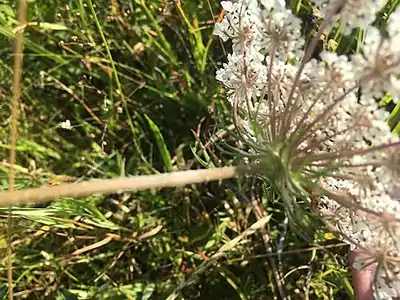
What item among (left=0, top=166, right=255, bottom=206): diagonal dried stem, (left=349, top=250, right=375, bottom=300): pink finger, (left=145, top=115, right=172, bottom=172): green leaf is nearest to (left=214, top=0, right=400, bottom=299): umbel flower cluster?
(left=0, top=166, right=255, bottom=206): diagonal dried stem

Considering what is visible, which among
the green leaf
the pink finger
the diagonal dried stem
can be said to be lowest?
the pink finger

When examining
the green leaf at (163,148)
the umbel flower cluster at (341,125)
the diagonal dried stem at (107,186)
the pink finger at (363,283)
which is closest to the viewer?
the diagonal dried stem at (107,186)

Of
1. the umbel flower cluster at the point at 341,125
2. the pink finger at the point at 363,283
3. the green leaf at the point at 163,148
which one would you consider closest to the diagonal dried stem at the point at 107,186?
the umbel flower cluster at the point at 341,125

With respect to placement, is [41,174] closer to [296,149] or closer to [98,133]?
[98,133]

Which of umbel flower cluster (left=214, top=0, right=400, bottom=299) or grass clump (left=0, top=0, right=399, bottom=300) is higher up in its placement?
umbel flower cluster (left=214, top=0, right=400, bottom=299)

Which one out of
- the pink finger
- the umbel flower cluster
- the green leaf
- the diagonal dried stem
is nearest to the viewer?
the diagonal dried stem

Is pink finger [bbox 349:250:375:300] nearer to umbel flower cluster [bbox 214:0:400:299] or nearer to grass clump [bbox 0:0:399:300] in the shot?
grass clump [bbox 0:0:399:300]

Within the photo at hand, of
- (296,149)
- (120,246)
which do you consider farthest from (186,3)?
(296,149)

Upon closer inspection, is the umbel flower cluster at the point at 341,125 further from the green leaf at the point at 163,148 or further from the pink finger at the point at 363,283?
the green leaf at the point at 163,148

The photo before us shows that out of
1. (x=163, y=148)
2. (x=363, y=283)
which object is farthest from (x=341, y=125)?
(x=163, y=148)
